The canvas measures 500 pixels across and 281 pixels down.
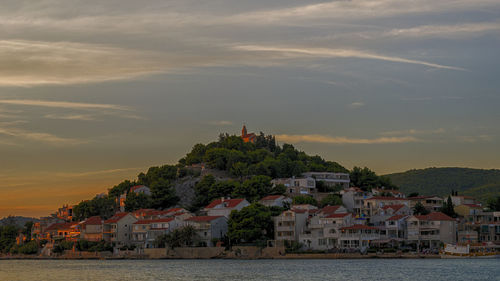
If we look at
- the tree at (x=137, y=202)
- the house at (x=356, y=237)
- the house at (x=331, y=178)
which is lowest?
the house at (x=356, y=237)

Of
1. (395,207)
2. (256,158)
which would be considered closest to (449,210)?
(395,207)

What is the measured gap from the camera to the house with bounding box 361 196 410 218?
369 ft

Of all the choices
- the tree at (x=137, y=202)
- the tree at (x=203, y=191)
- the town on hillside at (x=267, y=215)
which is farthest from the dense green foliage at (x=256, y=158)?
the tree at (x=137, y=202)

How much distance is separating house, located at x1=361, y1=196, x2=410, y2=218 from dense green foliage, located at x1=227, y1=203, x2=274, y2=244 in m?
18.1

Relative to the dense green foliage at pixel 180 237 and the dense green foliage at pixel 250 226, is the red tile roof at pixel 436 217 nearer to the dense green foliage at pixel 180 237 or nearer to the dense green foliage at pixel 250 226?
the dense green foliage at pixel 250 226

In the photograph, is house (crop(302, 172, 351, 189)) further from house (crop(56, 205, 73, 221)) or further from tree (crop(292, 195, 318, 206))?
house (crop(56, 205, 73, 221))

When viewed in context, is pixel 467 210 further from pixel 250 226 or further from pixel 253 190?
pixel 253 190

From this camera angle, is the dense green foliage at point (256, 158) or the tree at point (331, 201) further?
the dense green foliage at point (256, 158)

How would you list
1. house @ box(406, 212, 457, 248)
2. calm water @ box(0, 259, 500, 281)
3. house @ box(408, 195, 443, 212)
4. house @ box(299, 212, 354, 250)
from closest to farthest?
calm water @ box(0, 259, 500, 281) < house @ box(406, 212, 457, 248) < house @ box(299, 212, 354, 250) < house @ box(408, 195, 443, 212)

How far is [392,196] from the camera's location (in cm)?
12562

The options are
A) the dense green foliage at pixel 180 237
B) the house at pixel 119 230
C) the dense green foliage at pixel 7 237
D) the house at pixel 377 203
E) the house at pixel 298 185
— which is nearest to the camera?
the dense green foliage at pixel 180 237

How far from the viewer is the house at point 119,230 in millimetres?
119625

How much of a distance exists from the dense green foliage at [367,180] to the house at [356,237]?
4388cm

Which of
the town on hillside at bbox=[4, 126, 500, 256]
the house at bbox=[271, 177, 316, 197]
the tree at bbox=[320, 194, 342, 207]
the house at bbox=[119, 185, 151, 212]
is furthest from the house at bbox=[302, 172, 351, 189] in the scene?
the house at bbox=[119, 185, 151, 212]
